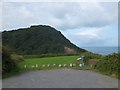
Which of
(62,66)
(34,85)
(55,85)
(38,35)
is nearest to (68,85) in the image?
(55,85)

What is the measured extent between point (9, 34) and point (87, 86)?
3474 centimetres

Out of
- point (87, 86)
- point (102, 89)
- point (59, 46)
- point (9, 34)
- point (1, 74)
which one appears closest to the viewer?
point (102, 89)

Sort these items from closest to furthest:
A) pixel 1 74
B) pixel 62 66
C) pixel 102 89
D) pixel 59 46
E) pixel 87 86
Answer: pixel 102 89, pixel 87 86, pixel 1 74, pixel 62 66, pixel 59 46

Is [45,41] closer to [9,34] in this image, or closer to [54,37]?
[54,37]

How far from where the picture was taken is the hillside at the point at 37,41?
40.2 meters

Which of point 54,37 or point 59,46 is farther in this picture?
point 54,37

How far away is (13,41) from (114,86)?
3236 cm

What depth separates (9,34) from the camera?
44.7 metres

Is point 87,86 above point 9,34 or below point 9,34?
below

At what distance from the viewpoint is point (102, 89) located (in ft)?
35.4

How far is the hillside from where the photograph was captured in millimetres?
40156

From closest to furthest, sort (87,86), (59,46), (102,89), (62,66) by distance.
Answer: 1. (102,89)
2. (87,86)
3. (62,66)
4. (59,46)

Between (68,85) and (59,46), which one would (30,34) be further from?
(68,85)

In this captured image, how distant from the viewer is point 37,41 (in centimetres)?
4297
